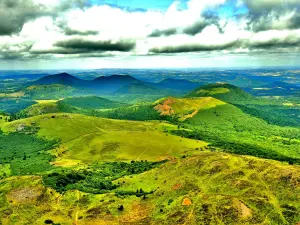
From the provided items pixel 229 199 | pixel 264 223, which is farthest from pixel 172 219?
pixel 264 223

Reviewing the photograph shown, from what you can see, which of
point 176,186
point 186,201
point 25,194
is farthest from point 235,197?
point 25,194

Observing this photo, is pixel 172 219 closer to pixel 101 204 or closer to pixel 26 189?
pixel 101 204

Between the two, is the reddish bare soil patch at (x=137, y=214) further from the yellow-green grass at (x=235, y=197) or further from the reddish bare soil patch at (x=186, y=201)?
the reddish bare soil patch at (x=186, y=201)

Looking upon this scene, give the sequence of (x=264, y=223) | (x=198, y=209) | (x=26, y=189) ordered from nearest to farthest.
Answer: (x=264, y=223) < (x=198, y=209) < (x=26, y=189)

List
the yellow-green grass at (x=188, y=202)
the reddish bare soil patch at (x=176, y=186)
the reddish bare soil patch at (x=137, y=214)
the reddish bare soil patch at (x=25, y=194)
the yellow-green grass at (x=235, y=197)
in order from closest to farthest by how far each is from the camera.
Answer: the yellow-green grass at (x=235, y=197) → the yellow-green grass at (x=188, y=202) → the reddish bare soil patch at (x=137, y=214) → the reddish bare soil patch at (x=25, y=194) → the reddish bare soil patch at (x=176, y=186)

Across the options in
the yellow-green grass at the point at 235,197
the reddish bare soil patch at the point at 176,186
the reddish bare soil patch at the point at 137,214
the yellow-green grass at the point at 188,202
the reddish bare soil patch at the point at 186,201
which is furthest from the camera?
the reddish bare soil patch at the point at 176,186

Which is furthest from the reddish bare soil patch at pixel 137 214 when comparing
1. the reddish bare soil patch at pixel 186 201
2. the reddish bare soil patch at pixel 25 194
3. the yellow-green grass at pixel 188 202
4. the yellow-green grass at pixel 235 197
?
the reddish bare soil patch at pixel 25 194

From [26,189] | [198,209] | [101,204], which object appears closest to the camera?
[198,209]

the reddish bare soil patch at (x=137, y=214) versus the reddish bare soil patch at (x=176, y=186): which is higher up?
the reddish bare soil patch at (x=176, y=186)

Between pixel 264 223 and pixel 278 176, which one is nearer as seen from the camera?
pixel 264 223
